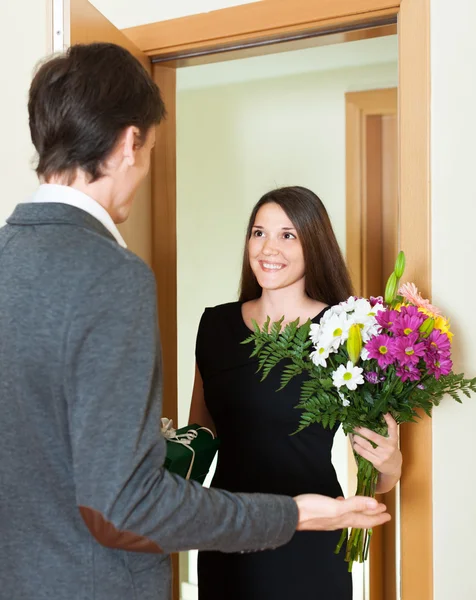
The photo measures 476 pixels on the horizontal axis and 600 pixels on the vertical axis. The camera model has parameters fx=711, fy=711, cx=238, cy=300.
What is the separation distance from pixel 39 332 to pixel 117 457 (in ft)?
0.60

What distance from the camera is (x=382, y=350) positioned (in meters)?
1.39

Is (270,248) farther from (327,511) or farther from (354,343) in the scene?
(327,511)

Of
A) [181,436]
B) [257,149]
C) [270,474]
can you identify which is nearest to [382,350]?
[181,436]

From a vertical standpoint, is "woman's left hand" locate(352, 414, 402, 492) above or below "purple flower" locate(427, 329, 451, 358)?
below

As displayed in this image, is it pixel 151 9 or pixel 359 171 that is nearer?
pixel 151 9

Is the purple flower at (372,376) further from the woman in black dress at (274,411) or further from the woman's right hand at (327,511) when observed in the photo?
the woman's right hand at (327,511)

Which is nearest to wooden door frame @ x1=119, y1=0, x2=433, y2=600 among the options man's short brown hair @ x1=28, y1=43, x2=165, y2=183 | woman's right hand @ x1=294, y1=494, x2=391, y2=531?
woman's right hand @ x1=294, y1=494, x2=391, y2=531

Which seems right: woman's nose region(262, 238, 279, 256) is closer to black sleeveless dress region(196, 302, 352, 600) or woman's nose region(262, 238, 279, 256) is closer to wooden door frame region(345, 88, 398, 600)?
black sleeveless dress region(196, 302, 352, 600)

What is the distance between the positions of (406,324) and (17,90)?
1.37 metres

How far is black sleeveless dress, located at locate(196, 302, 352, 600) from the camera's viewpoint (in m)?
1.79

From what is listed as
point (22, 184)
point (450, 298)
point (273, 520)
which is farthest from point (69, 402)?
point (22, 184)

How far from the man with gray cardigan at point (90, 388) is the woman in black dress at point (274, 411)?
2.55 ft

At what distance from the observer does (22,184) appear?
2111 millimetres

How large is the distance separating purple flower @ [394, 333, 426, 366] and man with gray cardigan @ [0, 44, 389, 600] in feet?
1.40
